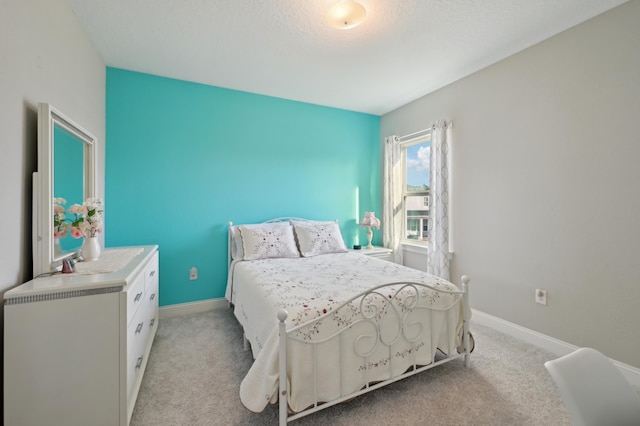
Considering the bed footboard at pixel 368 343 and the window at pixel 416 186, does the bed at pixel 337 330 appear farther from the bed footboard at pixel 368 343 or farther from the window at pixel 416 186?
the window at pixel 416 186

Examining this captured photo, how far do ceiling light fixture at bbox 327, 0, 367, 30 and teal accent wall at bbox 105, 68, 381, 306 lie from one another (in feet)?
5.50

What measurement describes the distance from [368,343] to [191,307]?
2.25 meters

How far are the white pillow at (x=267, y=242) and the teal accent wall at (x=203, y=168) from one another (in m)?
0.37

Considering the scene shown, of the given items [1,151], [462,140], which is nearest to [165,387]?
[1,151]

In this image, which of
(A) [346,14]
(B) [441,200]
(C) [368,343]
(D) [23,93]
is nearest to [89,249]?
(D) [23,93]

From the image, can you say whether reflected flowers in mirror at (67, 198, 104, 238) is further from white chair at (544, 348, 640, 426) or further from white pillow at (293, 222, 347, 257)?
white chair at (544, 348, 640, 426)

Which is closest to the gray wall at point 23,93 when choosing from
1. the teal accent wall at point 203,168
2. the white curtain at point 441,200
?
the teal accent wall at point 203,168

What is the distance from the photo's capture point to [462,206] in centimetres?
296

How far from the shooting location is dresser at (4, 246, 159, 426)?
1.21 metres

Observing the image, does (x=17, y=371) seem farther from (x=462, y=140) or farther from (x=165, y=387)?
(x=462, y=140)

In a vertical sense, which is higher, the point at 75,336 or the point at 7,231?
the point at 7,231

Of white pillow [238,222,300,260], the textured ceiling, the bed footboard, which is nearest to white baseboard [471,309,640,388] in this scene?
the bed footboard

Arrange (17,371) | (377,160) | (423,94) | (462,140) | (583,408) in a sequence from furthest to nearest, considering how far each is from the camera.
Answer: (377,160)
(423,94)
(462,140)
(17,371)
(583,408)

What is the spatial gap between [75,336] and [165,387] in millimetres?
768
